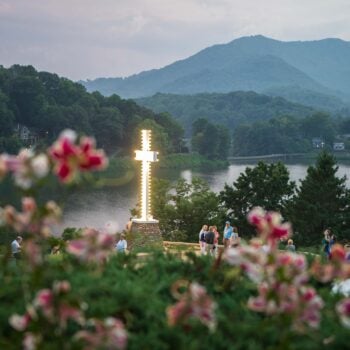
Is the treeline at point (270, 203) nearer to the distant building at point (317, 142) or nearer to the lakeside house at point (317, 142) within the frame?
the lakeside house at point (317, 142)

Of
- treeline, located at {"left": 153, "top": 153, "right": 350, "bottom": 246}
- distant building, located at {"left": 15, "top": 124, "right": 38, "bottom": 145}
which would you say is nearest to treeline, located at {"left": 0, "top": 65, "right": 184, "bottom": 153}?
distant building, located at {"left": 15, "top": 124, "right": 38, "bottom": 145}

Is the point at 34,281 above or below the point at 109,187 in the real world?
above

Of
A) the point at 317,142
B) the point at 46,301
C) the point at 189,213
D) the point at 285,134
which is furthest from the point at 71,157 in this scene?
the point at 317,142

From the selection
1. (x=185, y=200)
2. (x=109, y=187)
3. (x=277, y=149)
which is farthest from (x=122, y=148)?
(x=185, y=200)

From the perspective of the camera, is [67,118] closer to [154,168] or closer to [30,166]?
[154,168]

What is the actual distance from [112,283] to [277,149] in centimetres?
15855

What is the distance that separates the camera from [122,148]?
4488 inches

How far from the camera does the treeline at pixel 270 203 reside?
37.8 metres

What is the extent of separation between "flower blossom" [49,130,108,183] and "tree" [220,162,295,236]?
37.8 metres

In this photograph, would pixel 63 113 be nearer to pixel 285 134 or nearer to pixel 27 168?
pixel 285 134

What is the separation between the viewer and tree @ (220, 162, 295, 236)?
1668 inches

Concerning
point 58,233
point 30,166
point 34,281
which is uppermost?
point 30,166

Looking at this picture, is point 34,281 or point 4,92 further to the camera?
point 4,92

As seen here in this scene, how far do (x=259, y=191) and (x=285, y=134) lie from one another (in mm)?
131346
